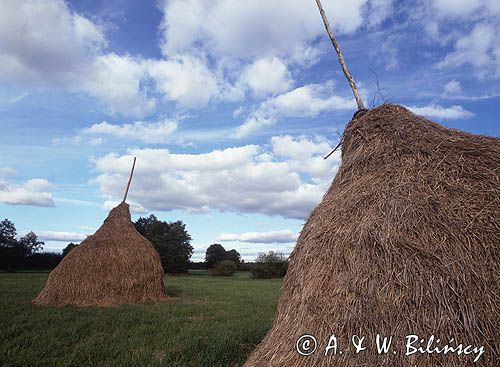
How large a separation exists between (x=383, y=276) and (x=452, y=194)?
1.53 meters

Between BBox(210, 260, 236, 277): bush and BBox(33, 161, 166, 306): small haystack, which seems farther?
BBox(210, 260, 236, 277): bush

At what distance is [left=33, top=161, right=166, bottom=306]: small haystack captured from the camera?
15742mm

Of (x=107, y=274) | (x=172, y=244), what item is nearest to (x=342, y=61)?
(x=107, y=274)

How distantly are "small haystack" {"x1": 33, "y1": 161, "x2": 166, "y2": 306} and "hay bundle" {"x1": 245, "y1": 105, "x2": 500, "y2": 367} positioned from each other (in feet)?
40.5

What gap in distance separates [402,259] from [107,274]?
46.9ft

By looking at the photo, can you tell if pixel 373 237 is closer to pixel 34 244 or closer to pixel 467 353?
pixel 467 353

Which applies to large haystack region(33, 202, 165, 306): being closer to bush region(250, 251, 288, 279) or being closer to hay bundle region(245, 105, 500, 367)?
hay bundle region(245, 105, 500, 367)

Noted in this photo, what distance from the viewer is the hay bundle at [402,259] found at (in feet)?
14.0

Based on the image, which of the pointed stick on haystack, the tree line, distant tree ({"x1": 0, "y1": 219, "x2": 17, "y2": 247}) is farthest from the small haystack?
distant tree ({"x1": 0, "y1": 219, "x2": 17, "y2": 247})

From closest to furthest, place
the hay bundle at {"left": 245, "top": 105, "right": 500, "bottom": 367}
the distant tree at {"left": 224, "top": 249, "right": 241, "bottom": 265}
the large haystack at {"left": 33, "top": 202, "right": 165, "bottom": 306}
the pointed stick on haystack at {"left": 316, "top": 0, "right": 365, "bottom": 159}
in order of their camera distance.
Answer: the hay bundle at {"left": 245, "top": 105, "right": 500, "bottom": 367} → the pointed stick on haystack at {"left": 316, "top": 0, "right": 365, "bottom": 159} → the large haystack at {"left": 33, "top": 202, "right": 165, "bottom": 306} → the distant tree at {"left": 224, "top": 249, "right": 241, "bottom": 265}

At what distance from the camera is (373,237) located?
4.82 m

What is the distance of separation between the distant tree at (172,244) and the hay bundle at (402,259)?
189ft

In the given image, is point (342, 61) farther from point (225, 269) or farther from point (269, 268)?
point (225, 269)

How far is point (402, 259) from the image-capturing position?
4574 millimetres
